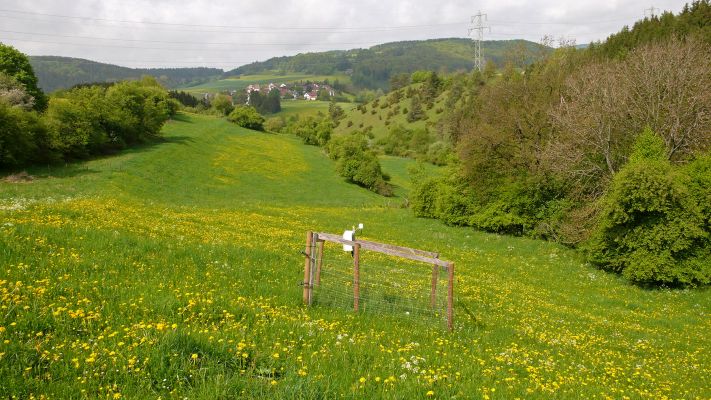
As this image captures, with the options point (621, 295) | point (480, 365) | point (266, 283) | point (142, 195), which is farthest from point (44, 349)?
point (142, 195)

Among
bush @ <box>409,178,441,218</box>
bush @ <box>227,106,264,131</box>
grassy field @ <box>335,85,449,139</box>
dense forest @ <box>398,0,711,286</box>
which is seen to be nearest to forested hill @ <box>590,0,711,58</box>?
dense forest @ <box>398,0,711,286</box>

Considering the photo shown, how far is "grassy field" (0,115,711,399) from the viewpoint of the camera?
577cm

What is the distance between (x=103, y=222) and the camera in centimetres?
1775

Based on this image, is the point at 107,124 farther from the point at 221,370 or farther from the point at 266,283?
the point at 221,370

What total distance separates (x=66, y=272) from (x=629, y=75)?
33.5 m

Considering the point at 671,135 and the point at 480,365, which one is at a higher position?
the point at 671,135

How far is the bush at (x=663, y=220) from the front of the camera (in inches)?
893

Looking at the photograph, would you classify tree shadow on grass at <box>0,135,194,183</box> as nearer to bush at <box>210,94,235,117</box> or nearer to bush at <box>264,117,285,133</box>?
bush at <box>264,117,285,133</box>

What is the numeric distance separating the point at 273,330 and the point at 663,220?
77.3 feet

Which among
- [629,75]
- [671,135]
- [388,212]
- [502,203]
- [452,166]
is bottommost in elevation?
[388,212]

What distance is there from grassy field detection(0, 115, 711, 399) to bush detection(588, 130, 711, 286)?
1206 millimetres

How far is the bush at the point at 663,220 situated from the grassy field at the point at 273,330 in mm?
1206

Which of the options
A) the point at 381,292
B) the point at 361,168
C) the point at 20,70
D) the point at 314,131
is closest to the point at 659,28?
the point at 361,168

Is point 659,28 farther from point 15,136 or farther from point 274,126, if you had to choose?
point 274,126
